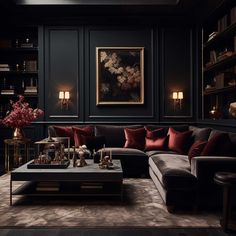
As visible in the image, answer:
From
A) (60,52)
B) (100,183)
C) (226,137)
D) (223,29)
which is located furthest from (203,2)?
(100,183)

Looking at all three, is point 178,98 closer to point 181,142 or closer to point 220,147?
point 181,142

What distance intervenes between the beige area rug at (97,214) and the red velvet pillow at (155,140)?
1.60 m

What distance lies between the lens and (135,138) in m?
5.74

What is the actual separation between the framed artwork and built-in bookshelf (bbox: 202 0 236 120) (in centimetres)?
123

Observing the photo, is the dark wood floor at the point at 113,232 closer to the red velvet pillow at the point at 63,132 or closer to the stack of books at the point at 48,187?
the stack of books at the point at 48,187

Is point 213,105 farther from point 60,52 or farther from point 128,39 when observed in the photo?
point 60,52

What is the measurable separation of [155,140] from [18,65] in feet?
10.3

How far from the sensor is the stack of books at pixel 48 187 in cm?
365

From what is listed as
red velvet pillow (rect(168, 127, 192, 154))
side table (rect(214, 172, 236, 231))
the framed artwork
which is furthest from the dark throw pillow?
side table (rect(214, 172, 236, 231))

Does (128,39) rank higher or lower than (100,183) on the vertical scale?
higher

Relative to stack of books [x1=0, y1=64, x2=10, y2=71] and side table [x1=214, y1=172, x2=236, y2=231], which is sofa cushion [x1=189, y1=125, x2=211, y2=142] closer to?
side table [x1=214, y1=172, x2=236, y2=231]

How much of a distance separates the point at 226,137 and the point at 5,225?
7.55 feet

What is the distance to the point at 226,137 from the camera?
3.49 m

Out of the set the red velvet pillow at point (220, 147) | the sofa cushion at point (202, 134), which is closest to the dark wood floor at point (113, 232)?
the red velvet pillow at point (220, 147)
